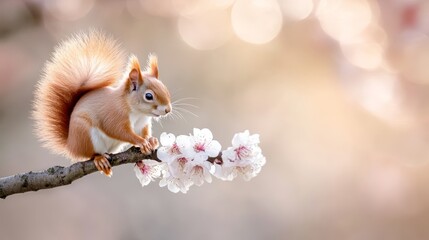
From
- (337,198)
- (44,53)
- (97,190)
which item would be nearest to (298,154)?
(337,198)

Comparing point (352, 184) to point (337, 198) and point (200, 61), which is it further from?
point (200, 61)

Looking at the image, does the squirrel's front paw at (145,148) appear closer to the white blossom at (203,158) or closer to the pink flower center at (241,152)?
the white blossom at (203,158)

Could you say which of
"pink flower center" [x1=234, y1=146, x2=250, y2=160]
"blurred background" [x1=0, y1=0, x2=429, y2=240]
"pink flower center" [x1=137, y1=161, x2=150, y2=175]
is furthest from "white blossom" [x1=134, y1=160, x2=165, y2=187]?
"blurred background" [x1=0, y1=0, x2=429, y2=240]

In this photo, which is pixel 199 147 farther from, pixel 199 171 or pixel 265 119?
pixel 265 119

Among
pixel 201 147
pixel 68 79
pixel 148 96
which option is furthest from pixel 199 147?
pixel 68 79

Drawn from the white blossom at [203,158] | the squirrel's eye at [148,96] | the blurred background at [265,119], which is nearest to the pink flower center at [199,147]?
the white blossom at [203,158]

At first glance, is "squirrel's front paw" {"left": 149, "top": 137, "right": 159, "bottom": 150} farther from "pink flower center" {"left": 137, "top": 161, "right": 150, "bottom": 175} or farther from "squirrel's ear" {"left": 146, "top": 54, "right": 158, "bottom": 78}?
"squirrel's ear" {"left": 146, "top": 54, "right": 158, "bottom": 78}
